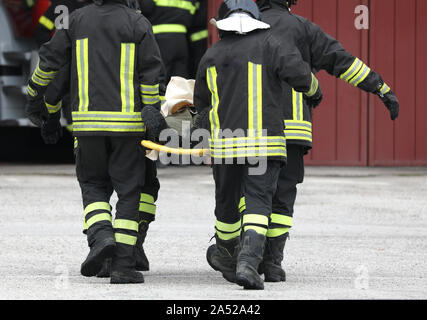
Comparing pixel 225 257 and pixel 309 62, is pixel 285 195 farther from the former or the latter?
pixel 309 62

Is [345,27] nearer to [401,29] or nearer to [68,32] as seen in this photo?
[401,29]

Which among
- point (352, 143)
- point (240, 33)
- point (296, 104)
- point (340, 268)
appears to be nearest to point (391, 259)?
point (340, 268)

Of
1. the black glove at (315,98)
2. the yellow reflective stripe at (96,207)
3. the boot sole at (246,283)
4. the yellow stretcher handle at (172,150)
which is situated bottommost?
the boot sole at (246,283)

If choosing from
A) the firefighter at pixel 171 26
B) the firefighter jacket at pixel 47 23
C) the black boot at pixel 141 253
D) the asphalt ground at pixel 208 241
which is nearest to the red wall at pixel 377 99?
the firefighter at pixel 171 26

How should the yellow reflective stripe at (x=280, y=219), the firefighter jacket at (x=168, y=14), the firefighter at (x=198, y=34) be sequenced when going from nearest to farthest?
the yellow reflective stripe at (x=280, y=219), the firefighter jacket at (x=168, y=14), the firefighter at (x=198, y=34)

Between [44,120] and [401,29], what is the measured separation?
7700 mm

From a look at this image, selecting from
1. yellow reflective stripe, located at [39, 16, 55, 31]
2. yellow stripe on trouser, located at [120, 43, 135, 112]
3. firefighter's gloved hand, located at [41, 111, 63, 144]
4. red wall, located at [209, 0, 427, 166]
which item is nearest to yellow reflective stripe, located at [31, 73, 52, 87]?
firefighter's gloved hand, located at [41, 111, 63, 144]

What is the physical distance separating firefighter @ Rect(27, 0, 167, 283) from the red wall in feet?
23.8

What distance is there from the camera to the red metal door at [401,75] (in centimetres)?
1355

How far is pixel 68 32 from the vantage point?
6.35 metres

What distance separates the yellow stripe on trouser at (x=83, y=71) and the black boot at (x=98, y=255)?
76 centimetres

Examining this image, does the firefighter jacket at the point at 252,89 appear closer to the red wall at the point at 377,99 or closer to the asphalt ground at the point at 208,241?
the asphalt ground at the point at 208,241

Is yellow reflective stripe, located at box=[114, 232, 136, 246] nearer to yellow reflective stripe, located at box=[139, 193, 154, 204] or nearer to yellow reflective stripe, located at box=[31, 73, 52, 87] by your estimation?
yellow reflective stripe, located at box=[139, 193, 154, 204]

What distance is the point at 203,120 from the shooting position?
6.32m
